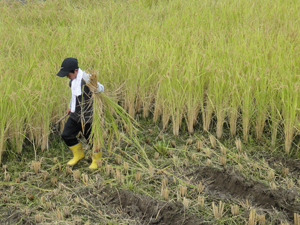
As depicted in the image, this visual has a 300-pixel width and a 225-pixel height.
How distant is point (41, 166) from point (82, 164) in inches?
13.1

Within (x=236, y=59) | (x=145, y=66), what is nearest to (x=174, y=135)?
(x=145, y=66)

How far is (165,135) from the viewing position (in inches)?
122

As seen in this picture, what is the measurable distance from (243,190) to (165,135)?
3.16 ft

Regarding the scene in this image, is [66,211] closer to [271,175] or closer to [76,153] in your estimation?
[76,153]

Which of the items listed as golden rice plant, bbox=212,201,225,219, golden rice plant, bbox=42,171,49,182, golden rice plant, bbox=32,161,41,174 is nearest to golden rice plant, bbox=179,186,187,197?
golden rice plant, bbox=212,201,225,219

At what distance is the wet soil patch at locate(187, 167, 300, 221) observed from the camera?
7.31 feet

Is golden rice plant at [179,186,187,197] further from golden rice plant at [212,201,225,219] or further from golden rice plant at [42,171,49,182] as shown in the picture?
golden rice plant at [42,171,49,182]

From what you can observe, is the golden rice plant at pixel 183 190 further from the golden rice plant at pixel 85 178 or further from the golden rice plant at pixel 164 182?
the golden rice plant at pixel 85 178

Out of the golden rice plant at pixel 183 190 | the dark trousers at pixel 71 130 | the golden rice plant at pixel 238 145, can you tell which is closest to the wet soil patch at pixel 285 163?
the golden rice plant at pixel 238 145

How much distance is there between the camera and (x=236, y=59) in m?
3.22

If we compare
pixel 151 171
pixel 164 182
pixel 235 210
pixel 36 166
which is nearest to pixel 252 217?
pixel 235 210

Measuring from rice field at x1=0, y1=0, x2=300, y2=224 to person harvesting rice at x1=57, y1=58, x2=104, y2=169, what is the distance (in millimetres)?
83

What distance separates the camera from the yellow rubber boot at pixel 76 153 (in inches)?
105

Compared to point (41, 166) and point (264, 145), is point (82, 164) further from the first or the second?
point (264, 145)
